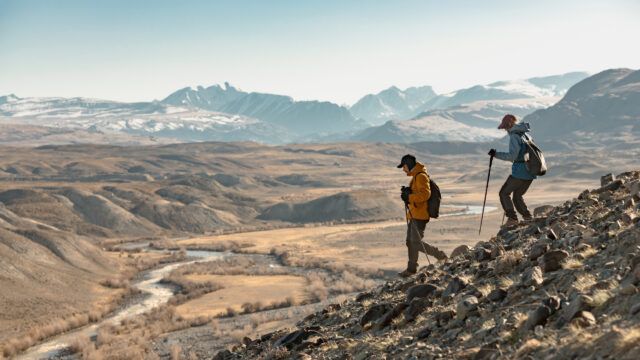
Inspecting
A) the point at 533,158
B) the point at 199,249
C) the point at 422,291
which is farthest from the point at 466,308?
the point at 199,249

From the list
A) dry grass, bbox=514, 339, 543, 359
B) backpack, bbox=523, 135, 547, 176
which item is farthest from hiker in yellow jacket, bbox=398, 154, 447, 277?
dry grass, bbox=514, 339, 543, 359

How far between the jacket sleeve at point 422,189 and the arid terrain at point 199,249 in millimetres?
21997

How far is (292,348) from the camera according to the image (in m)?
11.8

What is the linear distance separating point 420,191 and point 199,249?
69752 mm

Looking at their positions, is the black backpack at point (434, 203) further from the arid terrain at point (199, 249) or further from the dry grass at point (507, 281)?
the arid terrain at point (199, 249)

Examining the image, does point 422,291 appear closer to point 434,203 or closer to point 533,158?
point 434,203

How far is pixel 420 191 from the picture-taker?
43.7 ft

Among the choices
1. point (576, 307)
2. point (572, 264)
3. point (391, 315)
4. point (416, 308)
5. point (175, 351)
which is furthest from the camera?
point (175, 351)

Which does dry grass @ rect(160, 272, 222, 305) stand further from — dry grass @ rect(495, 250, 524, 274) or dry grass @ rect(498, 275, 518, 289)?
dry grass @ rect(498, 275, 518, 289)

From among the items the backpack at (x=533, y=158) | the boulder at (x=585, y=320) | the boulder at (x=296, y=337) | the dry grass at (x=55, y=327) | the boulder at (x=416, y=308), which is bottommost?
the dry grass at (x=55, y=327)

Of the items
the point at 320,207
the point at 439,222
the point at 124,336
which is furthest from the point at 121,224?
the point at 124,336

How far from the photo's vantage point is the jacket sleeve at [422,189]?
43.5 ft

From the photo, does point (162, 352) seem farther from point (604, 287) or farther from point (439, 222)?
point (439, 222)

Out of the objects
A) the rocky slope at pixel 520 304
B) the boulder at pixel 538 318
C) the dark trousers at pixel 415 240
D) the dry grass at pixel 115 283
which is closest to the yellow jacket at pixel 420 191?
the dark trousers at pixel 415 240
